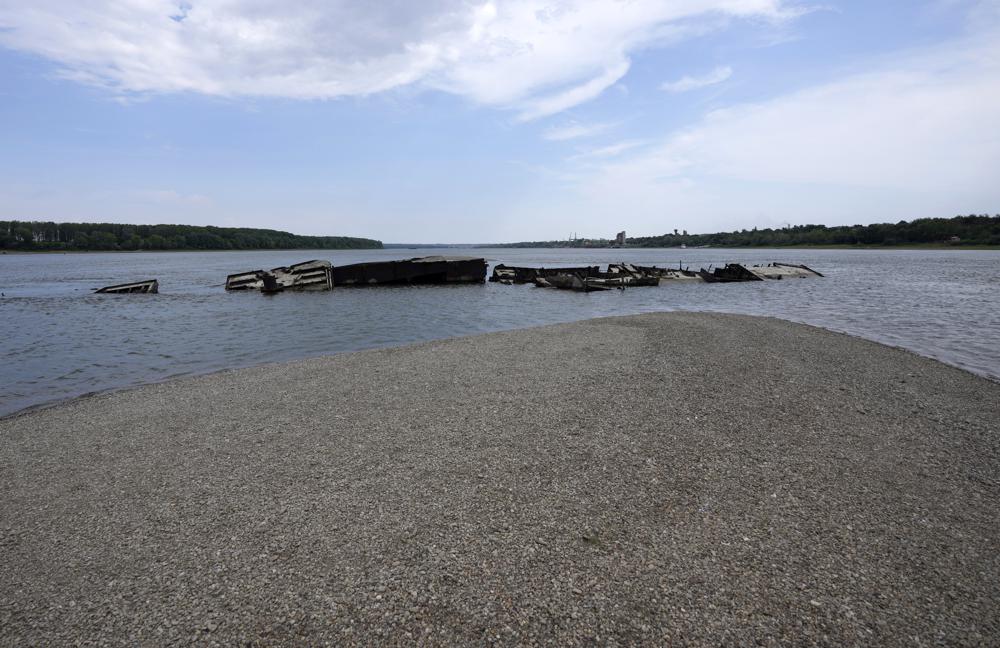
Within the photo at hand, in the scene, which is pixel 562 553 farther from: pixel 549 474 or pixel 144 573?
pixel 144 573

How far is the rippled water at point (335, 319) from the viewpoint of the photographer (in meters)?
14.8

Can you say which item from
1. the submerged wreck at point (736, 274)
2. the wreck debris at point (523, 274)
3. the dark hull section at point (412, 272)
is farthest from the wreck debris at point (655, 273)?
the dark hull section at point (412, 272)

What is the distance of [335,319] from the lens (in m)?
24.5

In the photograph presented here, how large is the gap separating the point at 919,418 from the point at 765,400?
2354 mm

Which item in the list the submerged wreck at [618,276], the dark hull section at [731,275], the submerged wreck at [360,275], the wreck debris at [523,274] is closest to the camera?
the submerged wreck at [360,275]

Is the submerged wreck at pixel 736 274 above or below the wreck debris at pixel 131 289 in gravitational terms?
above

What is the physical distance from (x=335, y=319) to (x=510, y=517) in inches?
833

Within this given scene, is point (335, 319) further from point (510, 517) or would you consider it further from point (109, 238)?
point (109, 238)

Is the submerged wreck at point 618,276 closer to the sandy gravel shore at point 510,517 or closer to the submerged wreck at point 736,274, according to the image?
the submerged wreck at point 736,274

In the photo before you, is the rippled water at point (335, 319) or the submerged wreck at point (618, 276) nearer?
the rippled water at point (335, 319)

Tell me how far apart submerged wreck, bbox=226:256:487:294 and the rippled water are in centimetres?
170

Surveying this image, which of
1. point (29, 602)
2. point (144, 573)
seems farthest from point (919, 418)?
point (29, 602)

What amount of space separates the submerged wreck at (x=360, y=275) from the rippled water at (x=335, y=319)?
170 centimetres

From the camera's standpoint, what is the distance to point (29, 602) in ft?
13.2
